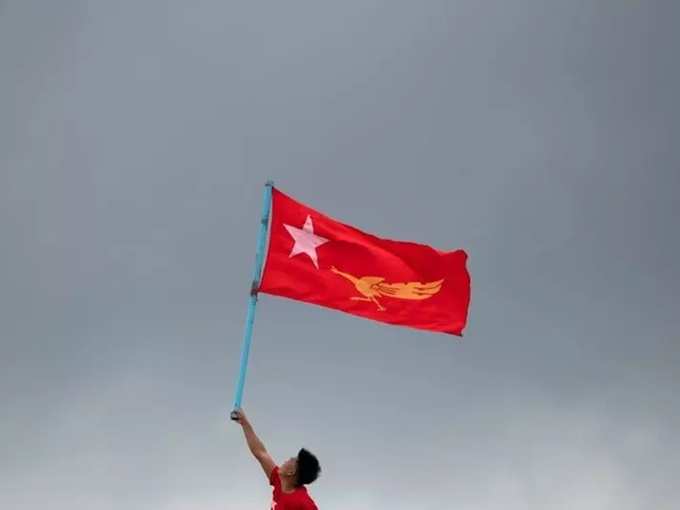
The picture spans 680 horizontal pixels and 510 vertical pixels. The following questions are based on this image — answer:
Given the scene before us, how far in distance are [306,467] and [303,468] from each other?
0.05 meters

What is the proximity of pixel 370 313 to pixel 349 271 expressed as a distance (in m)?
1.08

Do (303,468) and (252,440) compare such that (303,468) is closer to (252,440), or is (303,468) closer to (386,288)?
(252,440)

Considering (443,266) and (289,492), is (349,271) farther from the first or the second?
(289,492)

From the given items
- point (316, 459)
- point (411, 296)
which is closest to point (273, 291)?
point (411, 296)

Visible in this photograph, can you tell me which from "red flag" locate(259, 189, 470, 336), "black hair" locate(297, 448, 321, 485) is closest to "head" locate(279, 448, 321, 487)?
"black hair" locate(297, 448, 321, 485)

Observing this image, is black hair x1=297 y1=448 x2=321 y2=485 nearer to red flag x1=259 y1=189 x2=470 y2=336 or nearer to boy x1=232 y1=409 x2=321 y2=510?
boy x1=232 y1=409 x2=321 y2=510

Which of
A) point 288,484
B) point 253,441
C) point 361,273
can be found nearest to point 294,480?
point 288,484

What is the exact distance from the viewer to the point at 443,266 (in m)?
19.4

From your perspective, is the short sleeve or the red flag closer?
the short sleeve

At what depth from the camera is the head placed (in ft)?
43.5

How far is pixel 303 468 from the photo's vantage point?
43.5ft

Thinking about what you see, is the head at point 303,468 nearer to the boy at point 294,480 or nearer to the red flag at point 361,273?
the boy at point 294,480

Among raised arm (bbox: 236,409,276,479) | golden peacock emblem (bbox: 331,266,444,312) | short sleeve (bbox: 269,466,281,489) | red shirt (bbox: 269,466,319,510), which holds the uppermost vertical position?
golden peacock emblem (bbox: 331,266,444,312)

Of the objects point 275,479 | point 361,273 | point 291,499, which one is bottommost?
point 291,499
